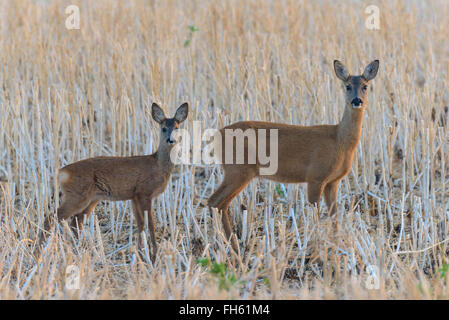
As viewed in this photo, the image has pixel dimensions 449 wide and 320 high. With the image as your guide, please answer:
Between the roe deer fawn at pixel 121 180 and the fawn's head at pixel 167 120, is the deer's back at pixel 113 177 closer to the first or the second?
the roe deer fawn at pixel 121 180

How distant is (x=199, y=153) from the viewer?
718cm

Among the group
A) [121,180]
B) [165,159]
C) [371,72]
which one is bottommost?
[121,180]

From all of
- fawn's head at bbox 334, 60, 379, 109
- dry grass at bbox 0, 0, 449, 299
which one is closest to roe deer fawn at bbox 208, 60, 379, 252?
fawn's head at bbox 334, 60, 379, 109

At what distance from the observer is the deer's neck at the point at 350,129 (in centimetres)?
580

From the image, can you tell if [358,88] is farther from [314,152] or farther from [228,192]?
[228,192]

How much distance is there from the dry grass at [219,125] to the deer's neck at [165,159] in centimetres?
41

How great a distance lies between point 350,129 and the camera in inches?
228

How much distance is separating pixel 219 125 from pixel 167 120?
2.73ft

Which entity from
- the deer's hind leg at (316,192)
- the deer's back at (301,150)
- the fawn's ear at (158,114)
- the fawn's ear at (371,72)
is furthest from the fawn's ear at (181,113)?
the fawn's ear at (371,72)

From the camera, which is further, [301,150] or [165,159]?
[165,159]

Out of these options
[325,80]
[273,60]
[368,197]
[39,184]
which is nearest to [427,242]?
[368,197]

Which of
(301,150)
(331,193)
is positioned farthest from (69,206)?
(331,193)

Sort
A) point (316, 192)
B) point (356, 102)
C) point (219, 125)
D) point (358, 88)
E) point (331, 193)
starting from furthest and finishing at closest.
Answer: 1. point (219, 125)
2. point (331, 193)
3. point (316, 192)
4. point (358, 88)
5. point (356, 102)

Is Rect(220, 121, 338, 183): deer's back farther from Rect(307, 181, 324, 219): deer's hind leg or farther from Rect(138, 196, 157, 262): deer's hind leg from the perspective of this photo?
Rect(138, 196, 157, 262): deer's hind leg
